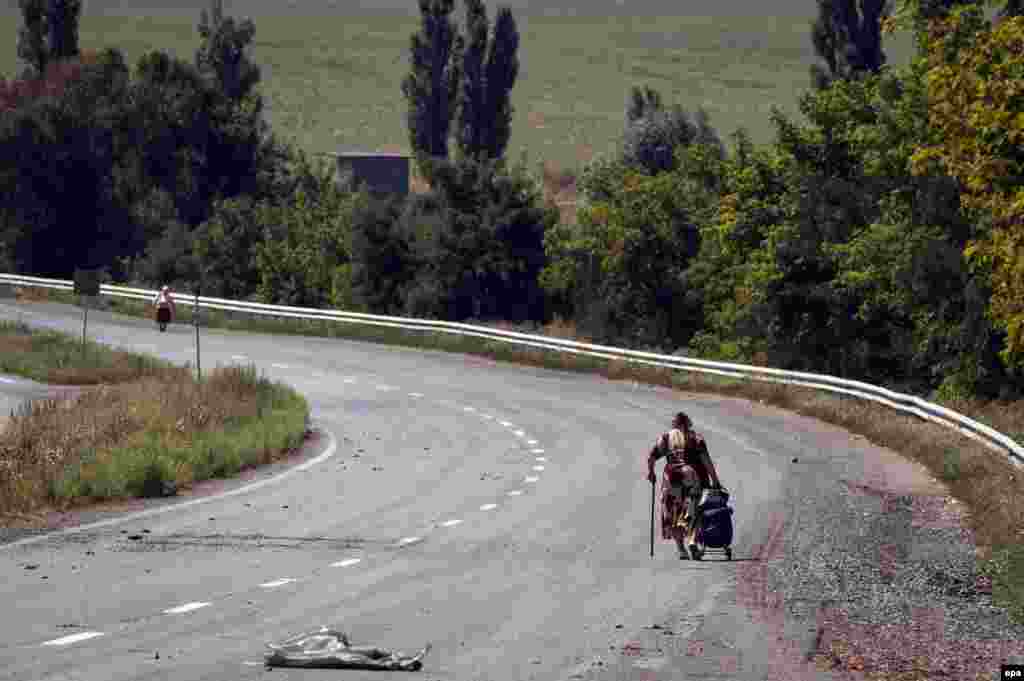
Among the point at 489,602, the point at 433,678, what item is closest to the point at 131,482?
the point at 489,602

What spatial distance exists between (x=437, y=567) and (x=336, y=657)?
5.73 m

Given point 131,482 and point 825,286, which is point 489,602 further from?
point 825,286

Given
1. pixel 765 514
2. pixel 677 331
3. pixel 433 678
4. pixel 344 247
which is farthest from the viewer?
pixel 344 247

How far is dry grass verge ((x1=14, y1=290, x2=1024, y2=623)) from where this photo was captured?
19.9 metres

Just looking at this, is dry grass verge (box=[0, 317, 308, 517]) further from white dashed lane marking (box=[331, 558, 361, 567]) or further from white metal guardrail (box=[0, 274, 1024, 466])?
white metal guardrail (box=[0, 274, 1024, 466])

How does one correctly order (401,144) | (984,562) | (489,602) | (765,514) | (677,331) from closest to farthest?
(489,602) → (984,562) → (765,514) → (677,331) → (401,144)

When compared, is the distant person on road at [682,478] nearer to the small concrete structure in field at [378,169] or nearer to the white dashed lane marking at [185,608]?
the white dashed lane marking at [185,608]

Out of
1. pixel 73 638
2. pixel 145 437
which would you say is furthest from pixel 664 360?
pixel 73 638

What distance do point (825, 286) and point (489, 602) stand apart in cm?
3763

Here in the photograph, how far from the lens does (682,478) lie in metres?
19.2

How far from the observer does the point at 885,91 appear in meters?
51.6

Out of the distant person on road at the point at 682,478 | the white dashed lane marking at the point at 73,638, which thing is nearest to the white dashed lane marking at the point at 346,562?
the distant person on road at the point at 682,478

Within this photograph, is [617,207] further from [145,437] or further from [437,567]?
[437,567]

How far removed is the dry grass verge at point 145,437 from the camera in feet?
81.8
